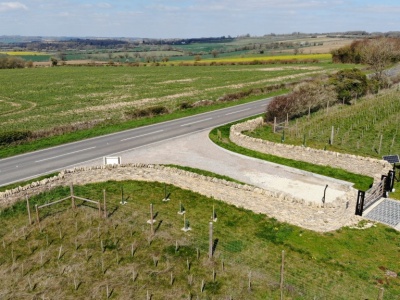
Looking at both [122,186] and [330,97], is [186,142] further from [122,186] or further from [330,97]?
[330,97]

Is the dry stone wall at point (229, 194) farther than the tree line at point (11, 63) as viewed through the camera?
No

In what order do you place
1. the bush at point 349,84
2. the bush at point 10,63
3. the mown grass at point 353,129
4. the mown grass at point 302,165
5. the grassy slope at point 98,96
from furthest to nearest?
the bush at point 10,63, the bush at point 349,84, the grassy slope at point 98,96, the mown grass at point 353,129, the mown grass at point 302,165

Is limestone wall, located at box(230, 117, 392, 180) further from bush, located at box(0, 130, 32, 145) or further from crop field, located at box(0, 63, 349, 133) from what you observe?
bush, located at box(0, 130, 32, 145)

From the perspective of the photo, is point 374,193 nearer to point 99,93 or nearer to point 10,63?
point 99,93

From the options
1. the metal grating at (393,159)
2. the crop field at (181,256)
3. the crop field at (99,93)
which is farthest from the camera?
the crop field at (99,93)

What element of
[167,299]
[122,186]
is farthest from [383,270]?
[122,186]

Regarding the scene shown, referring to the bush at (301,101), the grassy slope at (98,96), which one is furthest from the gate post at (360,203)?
the grassy slope at (98,96)

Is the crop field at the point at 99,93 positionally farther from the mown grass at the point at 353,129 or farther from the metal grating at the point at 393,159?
the metal grating at the point at 393,159

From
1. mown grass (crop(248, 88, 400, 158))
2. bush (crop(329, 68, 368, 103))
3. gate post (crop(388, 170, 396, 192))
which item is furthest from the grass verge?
gate post (crop(388, 170, 396, 192))
